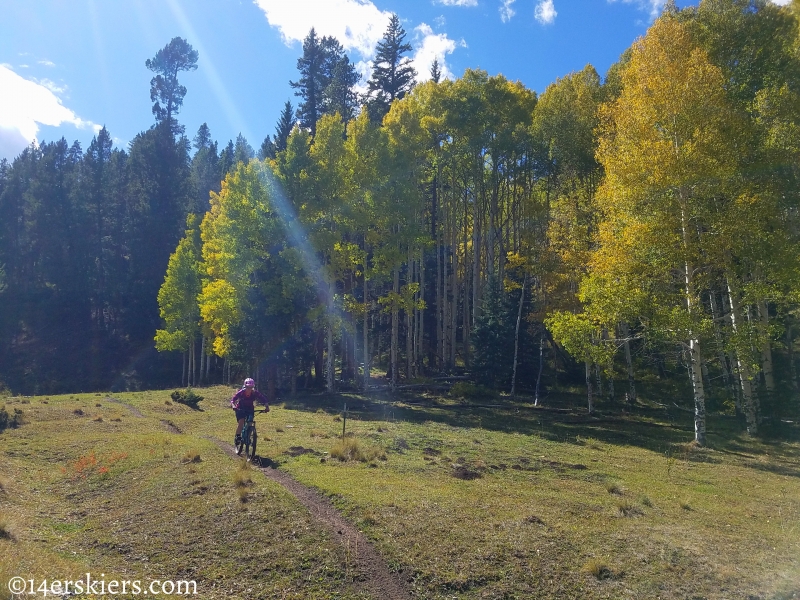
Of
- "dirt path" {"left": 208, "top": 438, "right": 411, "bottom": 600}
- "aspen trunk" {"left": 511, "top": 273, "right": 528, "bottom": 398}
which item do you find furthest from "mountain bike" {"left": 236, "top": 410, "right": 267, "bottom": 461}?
"aspen trunk" {"left": 511, "top": 273, "right": 528, "bottom": 398}

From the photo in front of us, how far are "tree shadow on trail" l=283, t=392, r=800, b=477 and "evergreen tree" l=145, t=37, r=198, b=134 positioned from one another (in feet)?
190

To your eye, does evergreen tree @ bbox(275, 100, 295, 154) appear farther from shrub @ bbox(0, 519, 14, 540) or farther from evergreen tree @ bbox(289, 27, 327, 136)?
shrub @ bbox(0, 519, 14, 540)

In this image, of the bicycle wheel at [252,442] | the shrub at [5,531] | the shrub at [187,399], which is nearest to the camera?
the shrub at [5,531]

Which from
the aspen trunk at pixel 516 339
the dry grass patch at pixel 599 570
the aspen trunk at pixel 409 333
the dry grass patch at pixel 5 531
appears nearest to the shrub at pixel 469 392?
the aspen trunk at pixel 516 339

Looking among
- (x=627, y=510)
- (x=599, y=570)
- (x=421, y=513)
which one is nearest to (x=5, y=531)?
(x=421, y=513)

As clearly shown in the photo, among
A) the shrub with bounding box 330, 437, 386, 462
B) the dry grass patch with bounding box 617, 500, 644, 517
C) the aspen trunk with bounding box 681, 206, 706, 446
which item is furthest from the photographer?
the aspen trunk with bounding box 681, 206, 706, 446

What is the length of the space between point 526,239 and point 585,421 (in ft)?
33.9

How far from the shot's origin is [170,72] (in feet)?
232

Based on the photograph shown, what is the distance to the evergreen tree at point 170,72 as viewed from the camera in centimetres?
6956

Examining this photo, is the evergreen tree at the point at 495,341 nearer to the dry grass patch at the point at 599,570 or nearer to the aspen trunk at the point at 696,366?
the aspen trunk at the point at 696,366

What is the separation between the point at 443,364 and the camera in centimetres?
3644

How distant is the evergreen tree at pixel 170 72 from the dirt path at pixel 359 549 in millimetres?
73710

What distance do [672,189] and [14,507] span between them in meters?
20.4

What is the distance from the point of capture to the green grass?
22.7 feet
